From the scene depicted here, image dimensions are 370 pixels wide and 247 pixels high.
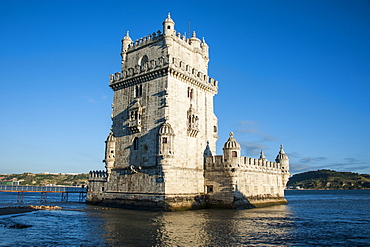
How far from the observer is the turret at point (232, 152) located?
1465 inches

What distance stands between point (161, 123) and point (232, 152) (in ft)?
29.8

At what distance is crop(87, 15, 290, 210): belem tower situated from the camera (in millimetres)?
35156

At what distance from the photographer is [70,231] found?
904 inches

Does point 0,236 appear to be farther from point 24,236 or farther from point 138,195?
point 138,195

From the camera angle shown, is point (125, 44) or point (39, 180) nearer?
point (125, 44)

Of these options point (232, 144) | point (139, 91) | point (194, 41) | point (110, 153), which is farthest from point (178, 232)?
point (194, 41)

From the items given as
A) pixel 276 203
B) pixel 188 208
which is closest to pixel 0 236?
pixel 188 208

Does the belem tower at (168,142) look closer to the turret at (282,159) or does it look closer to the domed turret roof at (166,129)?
the domed turret roof at (166,129)

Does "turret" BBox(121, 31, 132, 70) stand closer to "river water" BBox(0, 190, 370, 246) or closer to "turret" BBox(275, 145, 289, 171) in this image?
"river water" BBox(0, 190, 370, 246)

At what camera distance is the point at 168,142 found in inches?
1341

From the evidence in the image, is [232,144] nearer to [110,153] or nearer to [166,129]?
[166,129]

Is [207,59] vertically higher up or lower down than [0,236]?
higher up

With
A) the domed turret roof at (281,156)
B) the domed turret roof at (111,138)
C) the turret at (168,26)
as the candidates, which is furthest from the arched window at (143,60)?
the domed turret roof at (281,156)

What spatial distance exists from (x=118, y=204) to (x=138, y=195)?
396 centimetres
